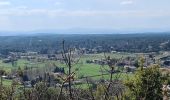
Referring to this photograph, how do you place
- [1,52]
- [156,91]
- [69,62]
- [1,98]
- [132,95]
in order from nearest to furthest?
[69,62]
[1,98]
[156,91]
[132,95]
[1,52]

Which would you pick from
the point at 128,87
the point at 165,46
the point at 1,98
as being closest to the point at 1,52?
the point at 165,46

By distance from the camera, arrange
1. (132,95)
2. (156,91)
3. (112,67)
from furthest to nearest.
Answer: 1. (132,95)
2. (156,91)
3. (112,67)

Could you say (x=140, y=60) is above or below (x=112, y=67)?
below

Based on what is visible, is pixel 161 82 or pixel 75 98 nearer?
pixel 75 98

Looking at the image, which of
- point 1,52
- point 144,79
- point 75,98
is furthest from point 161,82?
point 1,52

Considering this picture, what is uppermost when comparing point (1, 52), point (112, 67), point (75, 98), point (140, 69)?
point (112, 67)

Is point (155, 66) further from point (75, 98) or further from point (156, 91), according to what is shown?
point (75, 98)

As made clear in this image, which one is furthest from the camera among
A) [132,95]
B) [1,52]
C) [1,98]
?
[1,52]

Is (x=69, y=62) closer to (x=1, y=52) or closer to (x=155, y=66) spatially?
(x=155, y=66)

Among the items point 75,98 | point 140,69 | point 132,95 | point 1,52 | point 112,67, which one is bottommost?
point 1,52
